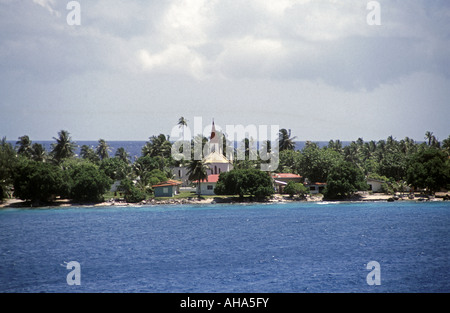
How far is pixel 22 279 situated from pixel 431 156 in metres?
70.6

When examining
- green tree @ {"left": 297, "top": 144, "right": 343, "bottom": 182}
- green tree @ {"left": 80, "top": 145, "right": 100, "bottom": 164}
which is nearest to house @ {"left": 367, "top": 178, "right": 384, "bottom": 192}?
green tree @ {"left": 297, "top": 144, "right": 343, "bottom": 182}

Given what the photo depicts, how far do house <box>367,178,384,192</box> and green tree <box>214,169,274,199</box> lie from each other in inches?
801

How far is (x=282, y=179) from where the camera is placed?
9338 centimetres

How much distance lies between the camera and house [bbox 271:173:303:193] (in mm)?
91062

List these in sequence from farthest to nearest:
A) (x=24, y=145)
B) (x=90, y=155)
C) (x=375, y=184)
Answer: (x=90, y=155)
(x=24, y=145)
(x=375, y=184)

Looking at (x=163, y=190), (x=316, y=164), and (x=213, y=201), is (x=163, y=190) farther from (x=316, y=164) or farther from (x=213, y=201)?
(x=316, y=164)

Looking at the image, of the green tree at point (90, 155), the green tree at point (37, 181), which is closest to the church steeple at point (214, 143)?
the green tree at point (90, 155)

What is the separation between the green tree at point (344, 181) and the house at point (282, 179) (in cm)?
1058

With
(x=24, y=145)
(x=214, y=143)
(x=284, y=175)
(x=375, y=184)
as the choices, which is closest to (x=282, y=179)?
(x=284, y=175)

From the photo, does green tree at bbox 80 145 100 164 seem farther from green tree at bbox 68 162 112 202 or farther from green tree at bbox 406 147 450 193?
green tree at bbox 406 147 450 193

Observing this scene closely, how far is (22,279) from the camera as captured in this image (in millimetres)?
36219

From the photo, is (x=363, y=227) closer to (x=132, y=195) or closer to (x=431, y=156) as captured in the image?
(x=431, y=156)

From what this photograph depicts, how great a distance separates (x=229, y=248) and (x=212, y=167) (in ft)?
172
